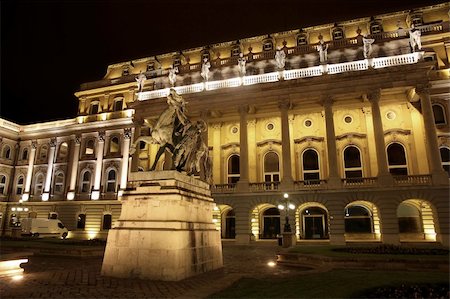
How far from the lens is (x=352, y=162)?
3238 cm

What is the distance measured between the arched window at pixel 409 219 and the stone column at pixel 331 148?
6882 millimetres

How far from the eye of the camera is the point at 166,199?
9.98 m

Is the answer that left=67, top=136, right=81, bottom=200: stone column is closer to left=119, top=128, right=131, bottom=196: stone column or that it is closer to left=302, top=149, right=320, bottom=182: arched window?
left=119, top=128, right=131, bottom=196: stone column

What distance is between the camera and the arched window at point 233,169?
36.0 meters

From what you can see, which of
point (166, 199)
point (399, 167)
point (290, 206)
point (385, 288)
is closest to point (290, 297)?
point (385, 288)

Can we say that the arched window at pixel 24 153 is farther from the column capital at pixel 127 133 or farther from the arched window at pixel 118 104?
the column capital at pixel 127 133

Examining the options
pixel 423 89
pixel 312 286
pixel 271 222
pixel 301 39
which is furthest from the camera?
pixel 301 39

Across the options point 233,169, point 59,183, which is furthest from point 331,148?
point 59,183

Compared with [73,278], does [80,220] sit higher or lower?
higher

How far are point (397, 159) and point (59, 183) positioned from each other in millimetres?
40093

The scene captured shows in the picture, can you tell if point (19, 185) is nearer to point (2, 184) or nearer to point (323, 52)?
point (2, 184)

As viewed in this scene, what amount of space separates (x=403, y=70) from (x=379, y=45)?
5.89 metres

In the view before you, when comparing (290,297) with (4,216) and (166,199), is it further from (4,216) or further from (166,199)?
(4,216)

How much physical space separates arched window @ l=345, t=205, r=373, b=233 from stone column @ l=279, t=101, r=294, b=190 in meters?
6.52
